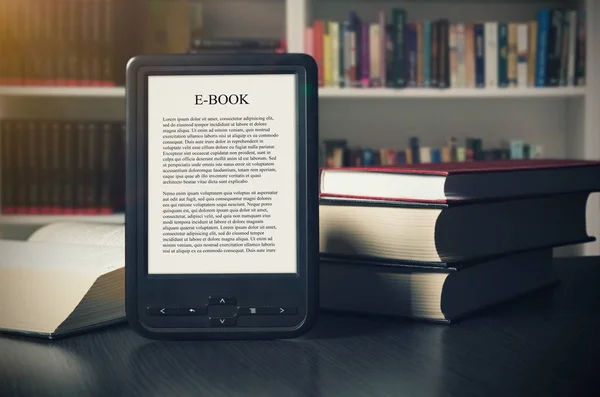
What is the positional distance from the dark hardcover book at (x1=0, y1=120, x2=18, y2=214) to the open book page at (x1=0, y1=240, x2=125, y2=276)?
1480 millimetres

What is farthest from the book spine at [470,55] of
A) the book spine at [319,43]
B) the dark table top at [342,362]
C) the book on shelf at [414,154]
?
the dark table top at [342,362]

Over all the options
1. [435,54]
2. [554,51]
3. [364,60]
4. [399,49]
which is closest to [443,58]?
[435,54]

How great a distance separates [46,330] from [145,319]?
0.25ft

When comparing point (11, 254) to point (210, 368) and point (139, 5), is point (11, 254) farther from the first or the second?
point (139, 5)

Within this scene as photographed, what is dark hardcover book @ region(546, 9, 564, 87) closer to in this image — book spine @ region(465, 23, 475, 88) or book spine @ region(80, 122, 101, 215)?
book spine @ region(465, 23, 475, 88)

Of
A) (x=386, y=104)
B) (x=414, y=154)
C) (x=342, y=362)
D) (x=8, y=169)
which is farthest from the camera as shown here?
(x=386, y=104)

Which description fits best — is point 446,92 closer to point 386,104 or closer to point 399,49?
point 399,49

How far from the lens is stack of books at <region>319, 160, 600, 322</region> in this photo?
567 mm

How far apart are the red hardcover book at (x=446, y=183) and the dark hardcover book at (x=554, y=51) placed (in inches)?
60.1

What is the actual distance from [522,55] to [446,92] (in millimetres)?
267

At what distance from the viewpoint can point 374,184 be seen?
0.60 m

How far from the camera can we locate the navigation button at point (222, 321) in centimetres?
53

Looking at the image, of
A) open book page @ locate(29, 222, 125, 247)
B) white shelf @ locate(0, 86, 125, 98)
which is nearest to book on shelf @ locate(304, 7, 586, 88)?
white shelf @ locate(0, 86, 125, 98)

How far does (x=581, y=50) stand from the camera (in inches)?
82.2
